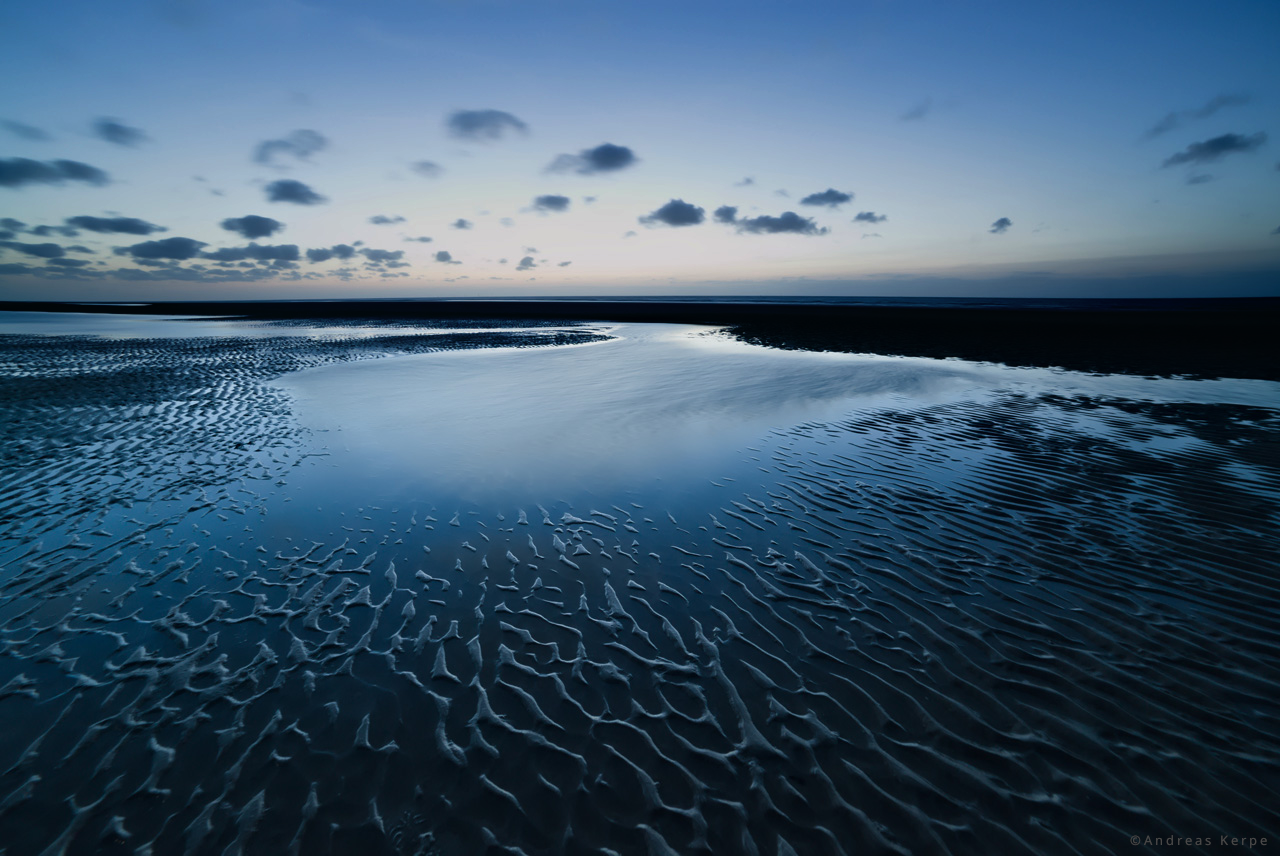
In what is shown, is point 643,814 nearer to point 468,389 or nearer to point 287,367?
point 468,389

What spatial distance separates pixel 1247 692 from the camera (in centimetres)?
516

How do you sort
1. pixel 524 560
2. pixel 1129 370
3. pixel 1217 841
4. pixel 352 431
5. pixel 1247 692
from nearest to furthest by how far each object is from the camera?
pixel 1217 841 < pixel 1247 692 < pixel 524 560 < pixel 352 431 < pixel 1129 370

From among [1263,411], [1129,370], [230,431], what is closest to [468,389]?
[230,431]

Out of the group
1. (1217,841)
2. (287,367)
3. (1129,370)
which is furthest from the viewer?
(287,367)

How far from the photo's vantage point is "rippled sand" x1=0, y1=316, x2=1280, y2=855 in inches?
163

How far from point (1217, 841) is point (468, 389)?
22.0 meters

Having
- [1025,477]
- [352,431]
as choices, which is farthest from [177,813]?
[1025,477]

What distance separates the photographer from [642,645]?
616 centimetres

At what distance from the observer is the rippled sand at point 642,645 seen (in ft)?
13.6

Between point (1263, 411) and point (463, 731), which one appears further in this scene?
point (1263, 411)

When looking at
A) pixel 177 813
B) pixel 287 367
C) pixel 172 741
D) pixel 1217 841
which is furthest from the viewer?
pixel 287 367

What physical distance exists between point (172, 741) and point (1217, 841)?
8.94 metres

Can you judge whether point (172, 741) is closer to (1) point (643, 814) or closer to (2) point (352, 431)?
(1) point (643, 814)

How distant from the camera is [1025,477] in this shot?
1097 cm
